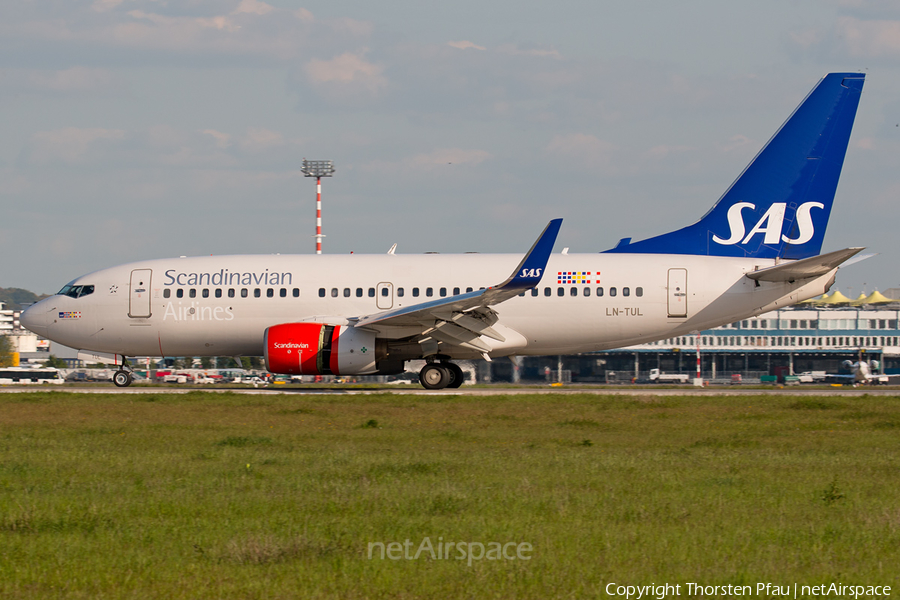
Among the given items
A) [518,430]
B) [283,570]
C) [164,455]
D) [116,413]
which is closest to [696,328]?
[518,430]

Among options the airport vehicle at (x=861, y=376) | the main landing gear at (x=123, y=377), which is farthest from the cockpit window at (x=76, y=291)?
the airport vehicle at (x=861, y=376)

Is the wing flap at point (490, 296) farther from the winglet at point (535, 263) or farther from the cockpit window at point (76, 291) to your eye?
the cockpit window at point (76, 291)

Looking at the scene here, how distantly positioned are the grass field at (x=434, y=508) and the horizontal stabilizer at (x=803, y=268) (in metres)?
7.25

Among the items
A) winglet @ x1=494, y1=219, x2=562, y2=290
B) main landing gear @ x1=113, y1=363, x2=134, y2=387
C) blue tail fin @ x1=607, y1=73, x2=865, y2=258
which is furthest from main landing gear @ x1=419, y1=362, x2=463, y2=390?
main landing gear @ x1=113, y1=363, x2=134, y2=387

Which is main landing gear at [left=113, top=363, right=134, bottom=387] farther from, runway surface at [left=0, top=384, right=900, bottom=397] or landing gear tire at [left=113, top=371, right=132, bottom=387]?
runway surface at [left=0, top=384, right=900, bottom=397]

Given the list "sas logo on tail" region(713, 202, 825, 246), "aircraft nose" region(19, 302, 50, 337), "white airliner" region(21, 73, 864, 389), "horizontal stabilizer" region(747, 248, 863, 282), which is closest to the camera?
"horizontal stabilizer" region(747, 248, 863, 282)

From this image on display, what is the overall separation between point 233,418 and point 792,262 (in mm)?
15364

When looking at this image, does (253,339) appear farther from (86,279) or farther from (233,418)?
(233,418)

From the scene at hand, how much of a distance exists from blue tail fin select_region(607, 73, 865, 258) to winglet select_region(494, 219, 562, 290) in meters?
6.64

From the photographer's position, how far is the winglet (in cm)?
2364

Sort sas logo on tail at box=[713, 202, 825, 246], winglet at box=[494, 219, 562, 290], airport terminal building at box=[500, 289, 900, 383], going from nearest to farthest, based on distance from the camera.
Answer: winglet at box=[494, 219, 562, 290] < sas logo on tail at box=[713, 202, 825, 246] < airport terminal building at box=[500, 289, 900, 383]

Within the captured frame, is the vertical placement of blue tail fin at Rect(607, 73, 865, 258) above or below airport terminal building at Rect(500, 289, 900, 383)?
above

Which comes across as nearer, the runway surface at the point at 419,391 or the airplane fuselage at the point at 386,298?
the airplane fuselage at the point at 386,298

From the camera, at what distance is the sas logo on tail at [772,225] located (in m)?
27.4
